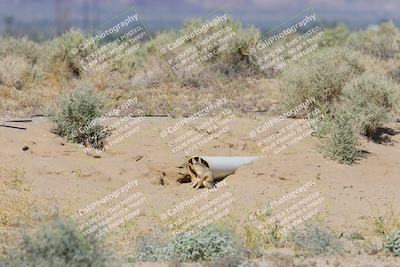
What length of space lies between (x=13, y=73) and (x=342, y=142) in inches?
363

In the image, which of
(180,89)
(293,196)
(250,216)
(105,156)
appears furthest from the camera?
(180,89)

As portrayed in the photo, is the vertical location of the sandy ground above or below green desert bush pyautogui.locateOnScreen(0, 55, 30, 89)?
below

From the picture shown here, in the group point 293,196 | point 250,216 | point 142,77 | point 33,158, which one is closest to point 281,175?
point 293,196

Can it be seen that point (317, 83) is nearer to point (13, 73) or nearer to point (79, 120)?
point (79, 120)

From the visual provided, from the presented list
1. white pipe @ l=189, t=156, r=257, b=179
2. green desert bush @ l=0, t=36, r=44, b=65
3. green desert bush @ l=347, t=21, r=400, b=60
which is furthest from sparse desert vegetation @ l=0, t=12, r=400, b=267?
green desert bush @ l=347, t=21, r=400, b=60

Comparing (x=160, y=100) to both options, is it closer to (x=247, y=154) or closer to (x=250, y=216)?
(x=247, y=154)

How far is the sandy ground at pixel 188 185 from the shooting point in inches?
452

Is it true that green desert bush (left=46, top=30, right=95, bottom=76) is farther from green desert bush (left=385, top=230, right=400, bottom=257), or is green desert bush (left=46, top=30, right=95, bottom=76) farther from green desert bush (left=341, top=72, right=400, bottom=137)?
green desert bush (left=385, top=230, right=400, bottom=257)

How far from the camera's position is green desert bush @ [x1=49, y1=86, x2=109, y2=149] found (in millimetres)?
13688

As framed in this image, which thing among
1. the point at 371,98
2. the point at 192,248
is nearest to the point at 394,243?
the point at 192,248

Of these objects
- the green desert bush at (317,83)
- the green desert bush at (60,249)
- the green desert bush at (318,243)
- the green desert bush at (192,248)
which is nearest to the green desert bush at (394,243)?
the green desert bush at (318,243)

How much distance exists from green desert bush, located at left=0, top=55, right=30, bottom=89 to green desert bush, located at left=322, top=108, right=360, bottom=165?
856 centimetres

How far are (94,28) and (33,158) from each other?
43.5 feet

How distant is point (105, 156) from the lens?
1317 centimetres
